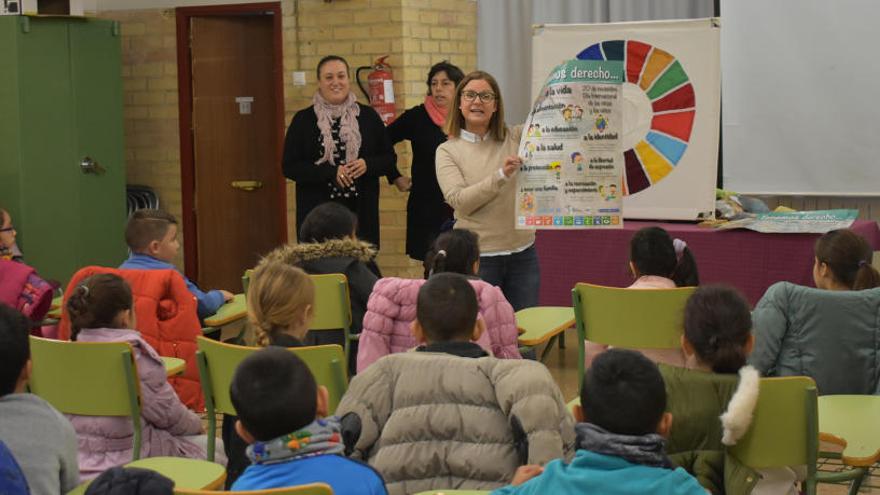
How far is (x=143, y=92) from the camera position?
908 cm

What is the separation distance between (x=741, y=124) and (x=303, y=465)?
5566mm

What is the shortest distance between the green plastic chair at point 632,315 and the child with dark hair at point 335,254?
955 millimetres

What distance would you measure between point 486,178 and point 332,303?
88 cm

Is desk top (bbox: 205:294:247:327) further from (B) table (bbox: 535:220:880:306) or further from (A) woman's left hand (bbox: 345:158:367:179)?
(B) table (bbox: 535:220:880:306)

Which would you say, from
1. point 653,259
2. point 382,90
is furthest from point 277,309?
point 382,90

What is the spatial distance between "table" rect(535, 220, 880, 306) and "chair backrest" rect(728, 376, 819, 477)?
3039 mm

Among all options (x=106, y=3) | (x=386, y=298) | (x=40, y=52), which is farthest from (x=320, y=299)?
(x=106, y=3)

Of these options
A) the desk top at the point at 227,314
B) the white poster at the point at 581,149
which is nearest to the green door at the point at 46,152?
the desk top at the point at 227,314

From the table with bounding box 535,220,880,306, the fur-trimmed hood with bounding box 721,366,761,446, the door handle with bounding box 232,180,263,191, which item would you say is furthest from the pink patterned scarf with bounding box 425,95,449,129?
the fur-trimmed hood with bounding box 721,366,761,446

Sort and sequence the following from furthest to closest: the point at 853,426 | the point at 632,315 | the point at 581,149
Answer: the point at 581,149, the point at 632,315, the point at 853,426

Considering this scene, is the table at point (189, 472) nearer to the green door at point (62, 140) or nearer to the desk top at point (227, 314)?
the desk top at point (227, 314)

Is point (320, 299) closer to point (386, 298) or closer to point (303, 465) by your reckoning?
point (386, 298)

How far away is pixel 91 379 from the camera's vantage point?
3.86m

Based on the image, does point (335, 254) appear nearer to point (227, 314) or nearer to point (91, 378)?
point (227, 314)
